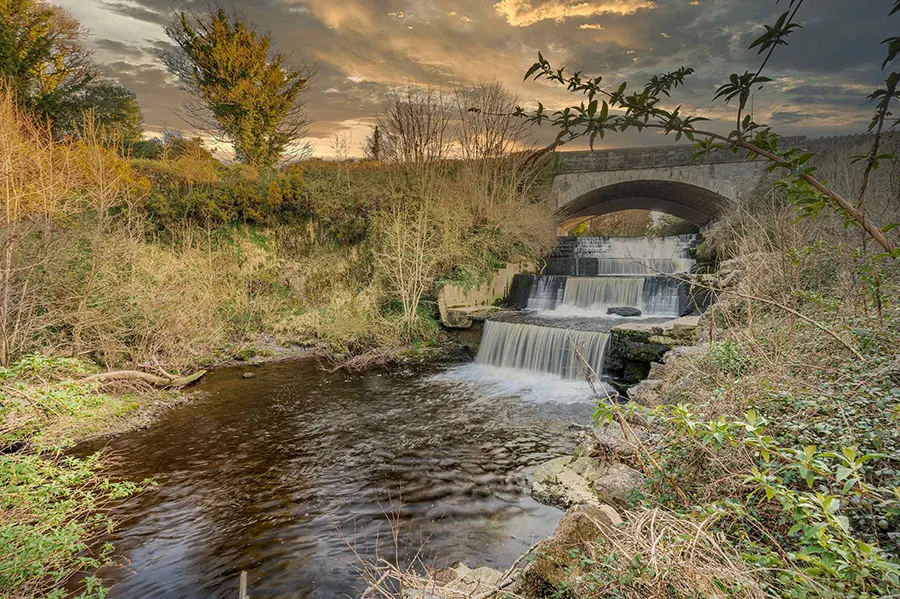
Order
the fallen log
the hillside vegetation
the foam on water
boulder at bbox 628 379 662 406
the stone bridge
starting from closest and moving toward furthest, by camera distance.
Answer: boulder at bbox 628 379 662 406
the hillside vegetation
the fallen log
the foam on water
the stone bridge

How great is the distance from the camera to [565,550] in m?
2.34

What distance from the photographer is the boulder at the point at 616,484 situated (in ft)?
11.2

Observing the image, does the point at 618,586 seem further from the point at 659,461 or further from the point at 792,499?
the point at 659,461

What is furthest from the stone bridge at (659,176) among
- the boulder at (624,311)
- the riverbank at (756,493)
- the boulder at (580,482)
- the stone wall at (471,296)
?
the boulder at (580,482)

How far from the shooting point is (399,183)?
43.7ft

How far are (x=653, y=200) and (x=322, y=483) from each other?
23.8 meters

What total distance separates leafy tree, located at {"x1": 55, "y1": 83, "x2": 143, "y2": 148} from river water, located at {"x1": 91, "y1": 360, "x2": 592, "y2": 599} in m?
16.0

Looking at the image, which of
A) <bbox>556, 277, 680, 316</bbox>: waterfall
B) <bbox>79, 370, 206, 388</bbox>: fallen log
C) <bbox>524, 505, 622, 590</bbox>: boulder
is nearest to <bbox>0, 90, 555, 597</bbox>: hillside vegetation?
<bbox>79, 370, 206, 388</bbox>: fallen log

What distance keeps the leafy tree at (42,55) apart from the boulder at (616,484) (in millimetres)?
21585

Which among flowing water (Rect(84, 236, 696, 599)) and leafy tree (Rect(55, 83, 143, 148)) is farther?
leafy tree (Rect(55, 83, 143, 148))

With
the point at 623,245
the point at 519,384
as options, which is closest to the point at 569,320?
the point at 519,384

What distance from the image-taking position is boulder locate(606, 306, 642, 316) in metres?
10.7

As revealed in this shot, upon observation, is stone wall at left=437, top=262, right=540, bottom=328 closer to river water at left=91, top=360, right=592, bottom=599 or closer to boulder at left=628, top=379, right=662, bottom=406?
river water at left=91, top=360, right=592, bottom=599

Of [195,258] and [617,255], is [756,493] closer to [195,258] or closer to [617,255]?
[195,258]
